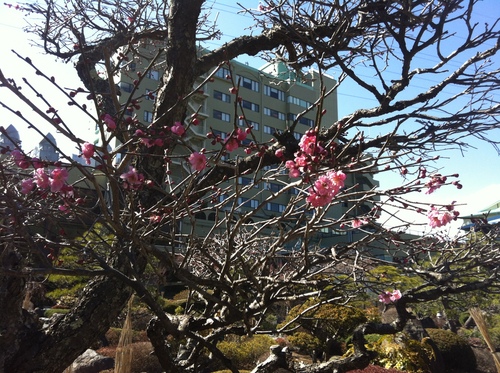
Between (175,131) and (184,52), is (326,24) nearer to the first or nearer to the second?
(184,52)

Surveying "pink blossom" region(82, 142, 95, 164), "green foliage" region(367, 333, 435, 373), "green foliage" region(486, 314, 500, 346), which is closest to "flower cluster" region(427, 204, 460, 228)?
"pink blossom" region(82, 142, 95, 164)

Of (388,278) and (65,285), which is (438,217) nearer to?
(388,278)

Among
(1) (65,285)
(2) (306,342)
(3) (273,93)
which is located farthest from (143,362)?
(3) (273,93)

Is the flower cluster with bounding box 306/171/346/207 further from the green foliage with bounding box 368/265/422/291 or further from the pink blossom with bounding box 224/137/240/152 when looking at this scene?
the green foliage with bounding box 368/265/422/291

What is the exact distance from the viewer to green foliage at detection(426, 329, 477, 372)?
11375mm

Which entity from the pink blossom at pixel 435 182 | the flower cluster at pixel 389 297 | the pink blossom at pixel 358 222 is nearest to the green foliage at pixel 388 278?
the flower cluster at pixel 389 297

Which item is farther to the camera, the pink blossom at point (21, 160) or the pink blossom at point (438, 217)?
the pink blossom at point (438, 217)

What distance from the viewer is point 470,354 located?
38.0 feet

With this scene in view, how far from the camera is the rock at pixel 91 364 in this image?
30.3 feet

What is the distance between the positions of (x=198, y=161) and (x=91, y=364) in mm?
9161

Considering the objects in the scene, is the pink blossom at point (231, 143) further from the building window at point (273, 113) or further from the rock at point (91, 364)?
the building window at point (273, 113)

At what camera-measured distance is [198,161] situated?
1.96 meters

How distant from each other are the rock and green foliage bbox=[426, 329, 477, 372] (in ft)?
29.2

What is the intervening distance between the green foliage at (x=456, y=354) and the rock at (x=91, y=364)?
8.89m
